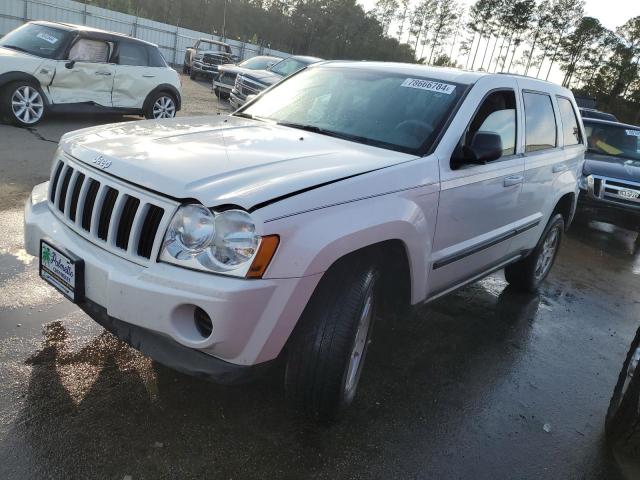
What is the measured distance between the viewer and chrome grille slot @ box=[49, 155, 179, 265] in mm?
2320

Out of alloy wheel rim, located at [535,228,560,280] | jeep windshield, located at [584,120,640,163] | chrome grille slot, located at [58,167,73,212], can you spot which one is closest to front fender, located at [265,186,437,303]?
chrome grille slot, located at [58,167,73,212]

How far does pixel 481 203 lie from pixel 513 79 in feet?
3.96

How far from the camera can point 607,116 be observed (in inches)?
723

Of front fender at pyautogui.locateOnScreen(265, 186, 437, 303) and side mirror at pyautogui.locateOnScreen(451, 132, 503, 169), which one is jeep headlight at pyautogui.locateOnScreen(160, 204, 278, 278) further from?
side mirror at pyautogui.locateOnScreen(451, 132, 503, 169)

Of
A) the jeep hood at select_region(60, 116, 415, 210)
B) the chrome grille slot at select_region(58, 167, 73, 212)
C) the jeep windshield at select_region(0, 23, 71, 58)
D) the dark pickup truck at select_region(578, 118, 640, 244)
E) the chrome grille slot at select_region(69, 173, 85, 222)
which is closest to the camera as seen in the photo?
the jeep hood at select_region(60, 116, 415, 210)

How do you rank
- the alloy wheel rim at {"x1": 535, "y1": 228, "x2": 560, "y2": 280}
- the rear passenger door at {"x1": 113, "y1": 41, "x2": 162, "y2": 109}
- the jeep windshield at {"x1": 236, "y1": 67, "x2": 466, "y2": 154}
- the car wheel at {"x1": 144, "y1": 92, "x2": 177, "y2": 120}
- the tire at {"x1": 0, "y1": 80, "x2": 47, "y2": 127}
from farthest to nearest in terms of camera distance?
the car wheel at {"x1": 144, "y1": 92, "x2": 177, "y2": 120} → the rear passenger door at {"x1": 113, "y1": 41, "x2": 162, "y2": 109} → the tire at {"x1": 0, "y1": 80, "x2": 47, "y2": 127} → the alloy wheel rim at {"x1": 535, "y1": 228, "x2": 560, "y2": 280} → the jeep windshield at {"x1": 236, "y1": 67, "x2": 466, "y2": 154}

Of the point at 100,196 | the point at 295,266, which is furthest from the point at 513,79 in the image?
the point at 100,196

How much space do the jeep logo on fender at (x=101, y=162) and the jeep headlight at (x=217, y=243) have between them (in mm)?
553

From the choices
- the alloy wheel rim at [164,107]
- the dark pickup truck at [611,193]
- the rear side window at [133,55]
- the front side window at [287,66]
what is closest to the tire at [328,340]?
the dark pickup truck at [611,193]

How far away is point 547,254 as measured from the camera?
214 inches

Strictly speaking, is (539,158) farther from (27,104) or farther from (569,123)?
(27,104)

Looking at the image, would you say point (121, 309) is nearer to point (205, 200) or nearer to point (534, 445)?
point (205, 200)

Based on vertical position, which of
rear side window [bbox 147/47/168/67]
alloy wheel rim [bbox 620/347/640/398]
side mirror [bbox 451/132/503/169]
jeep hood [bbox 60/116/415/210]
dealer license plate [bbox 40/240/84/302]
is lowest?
alloy wheel rim [bbox 620/347/640/398]

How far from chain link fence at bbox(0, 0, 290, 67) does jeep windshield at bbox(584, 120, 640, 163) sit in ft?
71.6
